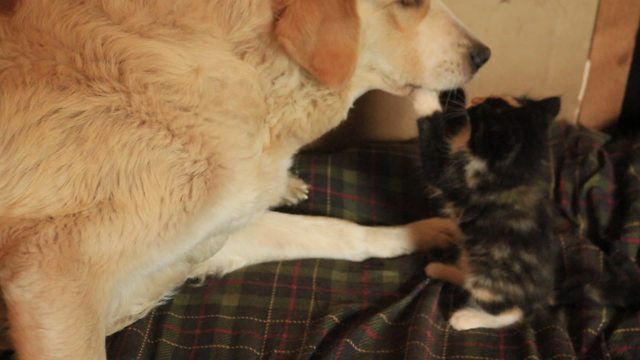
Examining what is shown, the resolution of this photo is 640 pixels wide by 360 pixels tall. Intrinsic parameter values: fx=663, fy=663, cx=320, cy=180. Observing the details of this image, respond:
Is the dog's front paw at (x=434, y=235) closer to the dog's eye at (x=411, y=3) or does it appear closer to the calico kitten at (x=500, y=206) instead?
the calico kitten at (x=500, y=206)

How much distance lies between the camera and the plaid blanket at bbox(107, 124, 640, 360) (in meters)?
1.82

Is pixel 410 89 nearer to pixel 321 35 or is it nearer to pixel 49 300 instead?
pixel 321 35

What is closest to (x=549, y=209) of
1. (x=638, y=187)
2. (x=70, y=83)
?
(x=638, y=187)

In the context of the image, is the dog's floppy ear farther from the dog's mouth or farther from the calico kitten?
the calico kitten

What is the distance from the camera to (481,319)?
6.15 ft

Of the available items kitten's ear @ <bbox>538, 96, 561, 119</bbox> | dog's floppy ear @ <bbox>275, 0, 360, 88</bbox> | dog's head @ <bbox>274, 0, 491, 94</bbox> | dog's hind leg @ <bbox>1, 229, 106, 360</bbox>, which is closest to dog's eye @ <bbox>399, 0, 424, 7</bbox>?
dog's head @ <bbox>274, 0, 491, 94</bbox>

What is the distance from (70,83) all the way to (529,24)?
178 centimetres

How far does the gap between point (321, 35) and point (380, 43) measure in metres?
0.26

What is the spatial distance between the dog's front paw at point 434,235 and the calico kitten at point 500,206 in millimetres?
204

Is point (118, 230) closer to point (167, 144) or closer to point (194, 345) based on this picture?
point (167, 144)

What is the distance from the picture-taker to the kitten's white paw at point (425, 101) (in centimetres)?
189

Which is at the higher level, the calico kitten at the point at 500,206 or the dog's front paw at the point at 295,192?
the calico kitten at the point at 500,206

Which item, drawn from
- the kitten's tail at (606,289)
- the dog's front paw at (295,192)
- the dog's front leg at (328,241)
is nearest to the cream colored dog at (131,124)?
the dog's front leg at (328,241)

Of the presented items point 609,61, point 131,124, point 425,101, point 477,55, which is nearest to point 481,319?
point 425,101
